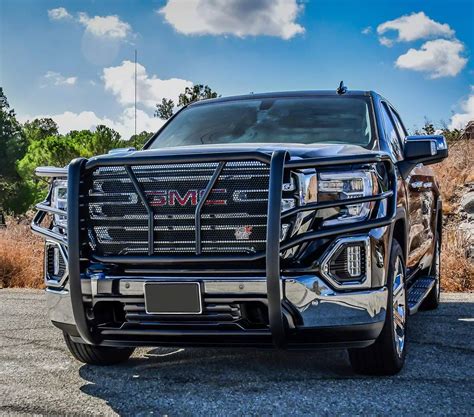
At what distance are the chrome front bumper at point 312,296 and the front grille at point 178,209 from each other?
18 cm

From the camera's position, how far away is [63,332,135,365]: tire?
4.84 meters

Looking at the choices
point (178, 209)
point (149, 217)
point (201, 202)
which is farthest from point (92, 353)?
point (201, 202)

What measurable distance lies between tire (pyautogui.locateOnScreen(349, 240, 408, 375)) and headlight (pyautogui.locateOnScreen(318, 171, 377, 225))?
417 mm

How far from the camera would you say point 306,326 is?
13.1 ft

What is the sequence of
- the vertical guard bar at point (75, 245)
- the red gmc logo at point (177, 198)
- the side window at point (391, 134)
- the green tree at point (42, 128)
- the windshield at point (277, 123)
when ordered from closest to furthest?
the red gmc logo at point (177, 198) → the vertical guard bar at point (75, 245) → the windshield at point (277, 123) → the side window at point (391, 134) → the green tree at point (42, 128)

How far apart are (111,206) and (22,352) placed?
1815 millimetres

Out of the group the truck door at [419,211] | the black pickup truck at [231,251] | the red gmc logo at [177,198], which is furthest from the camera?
the truck door at [419,211]

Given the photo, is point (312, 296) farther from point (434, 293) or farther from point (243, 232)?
A: point (434, 293)

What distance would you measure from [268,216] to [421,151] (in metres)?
1.94

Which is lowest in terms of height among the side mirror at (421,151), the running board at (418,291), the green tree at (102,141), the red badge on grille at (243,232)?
the running board at (418,291)

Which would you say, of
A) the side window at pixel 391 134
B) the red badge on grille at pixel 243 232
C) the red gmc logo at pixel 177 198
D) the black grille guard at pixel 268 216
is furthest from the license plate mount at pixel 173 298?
the side window at pixel 391 134

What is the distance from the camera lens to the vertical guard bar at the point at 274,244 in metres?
3.83

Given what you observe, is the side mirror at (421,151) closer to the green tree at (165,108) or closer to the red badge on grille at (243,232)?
the red badge on grille at (243,232)

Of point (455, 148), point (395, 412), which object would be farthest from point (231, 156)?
point (455, 148)
